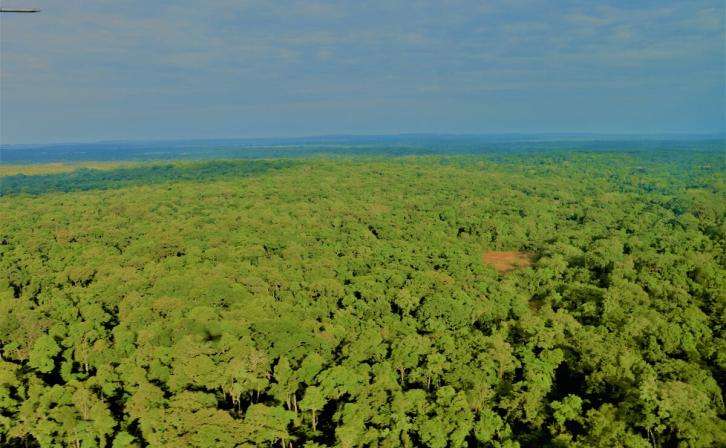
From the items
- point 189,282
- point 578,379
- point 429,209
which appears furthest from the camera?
point 429,209

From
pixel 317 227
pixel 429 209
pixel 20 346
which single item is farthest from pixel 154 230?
pixel 429 209

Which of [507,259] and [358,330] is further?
[507,259]

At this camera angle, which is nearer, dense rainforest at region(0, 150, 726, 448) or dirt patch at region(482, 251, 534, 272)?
dense rainforest at region(0, 150, 726, 448)

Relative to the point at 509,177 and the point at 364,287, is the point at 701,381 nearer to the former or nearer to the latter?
the point at 364,287
